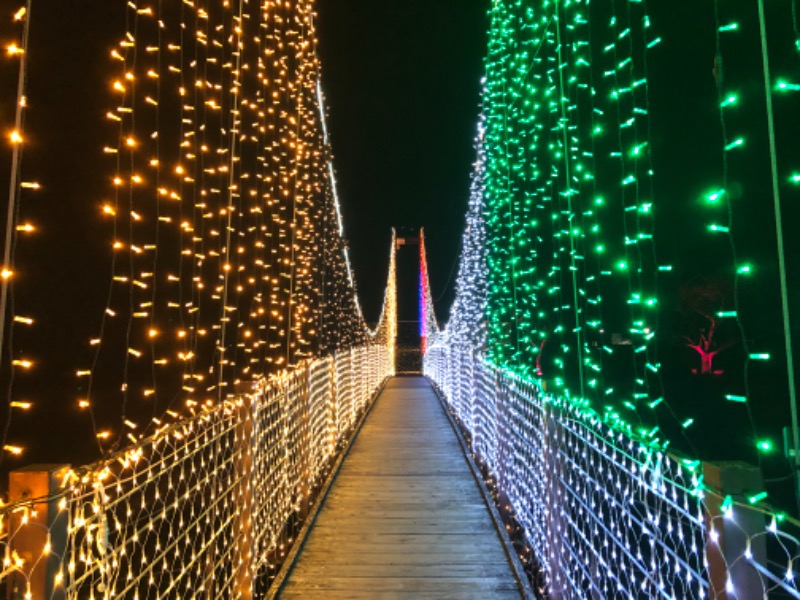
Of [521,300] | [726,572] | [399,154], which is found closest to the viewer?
[726,572]

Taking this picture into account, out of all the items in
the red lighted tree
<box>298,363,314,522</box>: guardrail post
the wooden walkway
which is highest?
the red lighted tree

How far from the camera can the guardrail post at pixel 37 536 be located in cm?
104

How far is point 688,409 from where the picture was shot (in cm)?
966

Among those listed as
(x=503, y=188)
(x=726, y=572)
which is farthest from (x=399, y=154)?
(x=726, y=572)

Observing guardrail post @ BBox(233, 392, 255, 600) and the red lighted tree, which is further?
the red lighted tree

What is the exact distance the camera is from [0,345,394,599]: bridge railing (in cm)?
107

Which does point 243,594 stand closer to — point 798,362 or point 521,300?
point 521,300

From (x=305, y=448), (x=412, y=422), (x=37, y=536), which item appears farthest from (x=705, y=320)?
(x=37, y=536)

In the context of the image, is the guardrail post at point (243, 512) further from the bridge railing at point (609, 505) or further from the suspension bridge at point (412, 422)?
the bridge railing at point (609, 505)

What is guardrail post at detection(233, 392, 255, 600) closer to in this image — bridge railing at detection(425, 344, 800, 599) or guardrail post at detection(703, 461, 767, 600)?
bridge railing at detection(425, 344, 800, 599)

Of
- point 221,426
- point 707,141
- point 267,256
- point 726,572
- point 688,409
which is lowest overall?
point 688,409

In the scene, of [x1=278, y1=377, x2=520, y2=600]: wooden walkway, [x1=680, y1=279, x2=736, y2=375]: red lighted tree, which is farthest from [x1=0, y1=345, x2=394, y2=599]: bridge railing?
[x1=680, y1=279, x2=736, y2=375]: red lighted tree

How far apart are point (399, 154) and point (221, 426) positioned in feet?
32.5

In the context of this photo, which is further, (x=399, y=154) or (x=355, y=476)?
(x=399, y=154)
